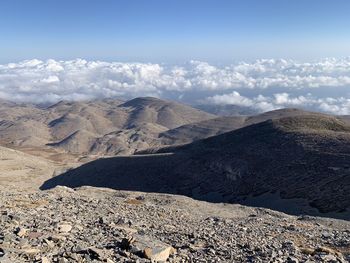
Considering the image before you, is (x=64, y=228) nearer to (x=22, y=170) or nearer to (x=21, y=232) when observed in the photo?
(x=21, y=232)

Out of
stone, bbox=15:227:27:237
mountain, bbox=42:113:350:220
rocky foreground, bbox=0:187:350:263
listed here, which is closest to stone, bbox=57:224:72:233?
rocky foreground, bbox=0:187:350:263

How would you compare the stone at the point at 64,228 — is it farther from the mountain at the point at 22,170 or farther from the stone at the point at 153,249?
the mountain at the point at 22,170

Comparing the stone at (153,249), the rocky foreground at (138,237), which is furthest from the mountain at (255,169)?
the stone at (153,249)

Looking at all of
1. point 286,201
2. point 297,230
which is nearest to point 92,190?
point 286,201

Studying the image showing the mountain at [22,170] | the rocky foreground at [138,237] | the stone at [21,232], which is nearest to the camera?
the rocky foreground at [138,237]

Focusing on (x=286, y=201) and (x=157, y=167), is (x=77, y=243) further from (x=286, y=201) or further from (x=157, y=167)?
(x=157, y=167)

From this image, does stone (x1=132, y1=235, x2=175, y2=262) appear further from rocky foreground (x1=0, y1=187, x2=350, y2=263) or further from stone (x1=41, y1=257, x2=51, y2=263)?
stone (x1=41, y1=257, x2=51, y2=263)
